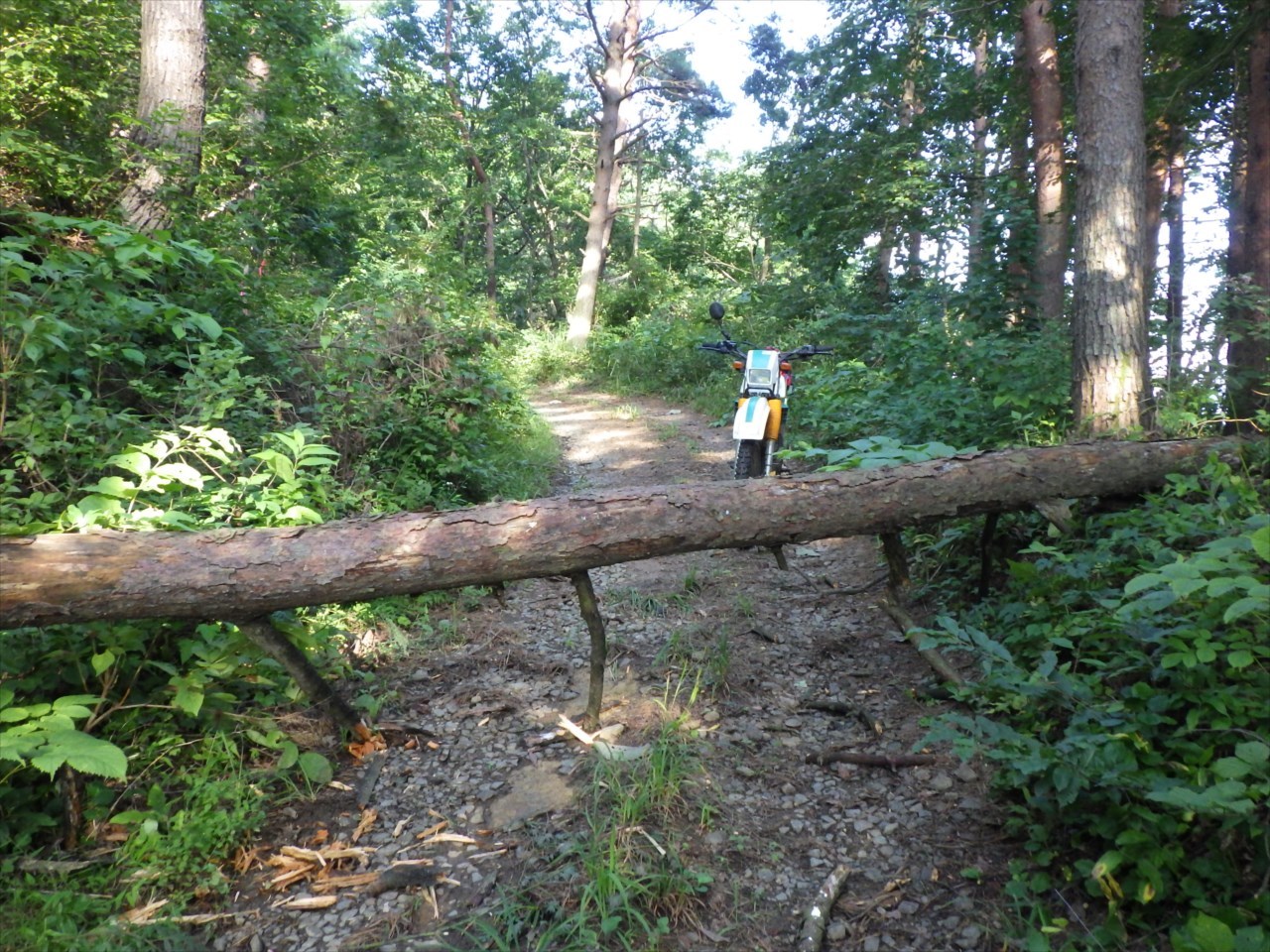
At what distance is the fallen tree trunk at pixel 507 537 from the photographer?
282 centimetres

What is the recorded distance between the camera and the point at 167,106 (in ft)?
19.4

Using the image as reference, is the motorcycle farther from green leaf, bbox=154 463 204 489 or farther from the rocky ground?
green leaf, bbox=154 463 204 489

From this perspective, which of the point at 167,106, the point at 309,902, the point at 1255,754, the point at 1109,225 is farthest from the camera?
the point at 167,106

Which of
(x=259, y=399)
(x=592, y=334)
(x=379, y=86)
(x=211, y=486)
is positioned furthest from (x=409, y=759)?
(x=379, y=86)

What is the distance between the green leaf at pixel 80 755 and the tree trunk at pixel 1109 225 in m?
5.56

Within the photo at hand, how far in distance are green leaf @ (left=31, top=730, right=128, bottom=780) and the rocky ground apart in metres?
0.72

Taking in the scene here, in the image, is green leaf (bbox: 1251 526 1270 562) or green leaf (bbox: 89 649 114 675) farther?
green leaf (bbox: 89 649 114 675)

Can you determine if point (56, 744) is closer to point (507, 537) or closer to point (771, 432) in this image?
point (507, 537)

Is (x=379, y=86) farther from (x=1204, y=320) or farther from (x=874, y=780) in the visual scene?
(x=874, y=780)

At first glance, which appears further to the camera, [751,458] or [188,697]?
[751,458]

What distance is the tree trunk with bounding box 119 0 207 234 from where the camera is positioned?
5.83m

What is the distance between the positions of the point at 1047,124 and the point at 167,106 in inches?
340

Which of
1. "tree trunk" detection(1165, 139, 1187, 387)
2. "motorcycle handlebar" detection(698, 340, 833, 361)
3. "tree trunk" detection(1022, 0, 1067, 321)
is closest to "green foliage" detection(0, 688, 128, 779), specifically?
"motorcycle handlebar" detection(698, 340, 833, 361)

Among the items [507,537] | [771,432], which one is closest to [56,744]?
[507,537]
